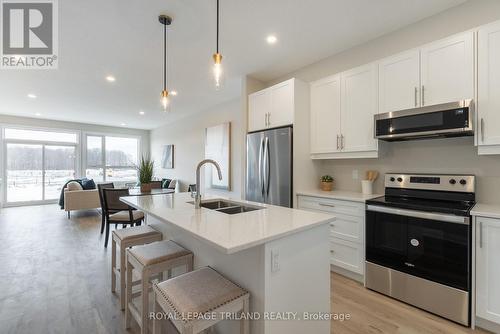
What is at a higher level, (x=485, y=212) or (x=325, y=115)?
(x=325, y=115)

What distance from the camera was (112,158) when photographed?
27.8ft

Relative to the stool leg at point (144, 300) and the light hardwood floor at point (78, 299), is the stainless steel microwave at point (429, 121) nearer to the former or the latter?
the light hardwood floor at point (78, 299)

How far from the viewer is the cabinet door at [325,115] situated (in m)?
2.90

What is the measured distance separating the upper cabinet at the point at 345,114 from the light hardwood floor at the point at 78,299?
59.0 inches

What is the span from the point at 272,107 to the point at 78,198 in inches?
204

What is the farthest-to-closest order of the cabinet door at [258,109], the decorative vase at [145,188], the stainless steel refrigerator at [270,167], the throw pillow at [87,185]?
the throw pillow at [87,185], the decorative vase at [145,188], the cabinet door at [258,109], the stainless steel refrigerator at [270,167]

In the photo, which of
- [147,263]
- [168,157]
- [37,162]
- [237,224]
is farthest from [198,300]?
[37,162]

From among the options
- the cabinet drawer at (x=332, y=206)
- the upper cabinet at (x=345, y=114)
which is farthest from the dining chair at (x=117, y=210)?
the upper cabinet at (x=345, y=114)

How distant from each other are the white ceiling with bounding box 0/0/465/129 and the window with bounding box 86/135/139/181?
3441mm

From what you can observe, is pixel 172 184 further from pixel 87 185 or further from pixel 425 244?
pixel 425 244

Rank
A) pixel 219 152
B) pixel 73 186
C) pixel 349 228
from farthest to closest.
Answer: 1. pixel 73 186
2. pixel 219 152
3. pixel 349 228

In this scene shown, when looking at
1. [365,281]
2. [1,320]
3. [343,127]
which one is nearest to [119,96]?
[1,320]

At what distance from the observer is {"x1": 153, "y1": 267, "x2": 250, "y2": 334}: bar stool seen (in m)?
1.11

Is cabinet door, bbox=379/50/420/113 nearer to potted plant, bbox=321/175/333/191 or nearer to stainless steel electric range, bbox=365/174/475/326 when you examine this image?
stainless steel electric range, bbox=365/174/475/326
